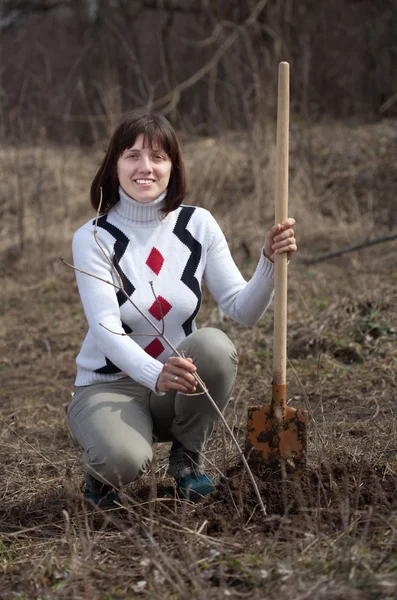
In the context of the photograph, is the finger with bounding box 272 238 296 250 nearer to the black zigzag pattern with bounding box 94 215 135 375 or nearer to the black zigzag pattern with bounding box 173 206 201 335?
the black zigzag pattern with bounding box 173 206 201 335

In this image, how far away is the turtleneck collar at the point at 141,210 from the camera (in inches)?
113

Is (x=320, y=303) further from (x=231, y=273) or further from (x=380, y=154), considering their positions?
(x=380, y=154)

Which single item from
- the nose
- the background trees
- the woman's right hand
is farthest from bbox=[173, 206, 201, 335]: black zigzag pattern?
the background trees

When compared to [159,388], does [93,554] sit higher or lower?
lower

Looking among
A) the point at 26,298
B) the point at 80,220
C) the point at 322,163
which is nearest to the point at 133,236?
the point at 26,298

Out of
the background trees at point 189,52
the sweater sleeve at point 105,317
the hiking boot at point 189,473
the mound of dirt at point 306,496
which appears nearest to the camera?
the mound of dirt at point 306,496

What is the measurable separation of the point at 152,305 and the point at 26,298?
3949 mm

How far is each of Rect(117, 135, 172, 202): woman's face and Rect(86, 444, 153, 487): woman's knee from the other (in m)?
0.86

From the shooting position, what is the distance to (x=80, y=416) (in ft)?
8.98

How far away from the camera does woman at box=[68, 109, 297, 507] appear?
2693 mm

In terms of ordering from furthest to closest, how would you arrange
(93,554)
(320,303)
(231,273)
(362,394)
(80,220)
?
1. (80,220)
2. (320,303)
3. (362,394)
4. (231,273)
5. (93,554)

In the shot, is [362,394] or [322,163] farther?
[322,163]

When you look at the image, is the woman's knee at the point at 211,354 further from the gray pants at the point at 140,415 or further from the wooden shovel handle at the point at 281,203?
the wooden shovel handle at the point at 281,203

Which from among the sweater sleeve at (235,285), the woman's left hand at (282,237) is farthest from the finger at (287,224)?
the sweater sleeve at (235,285)
